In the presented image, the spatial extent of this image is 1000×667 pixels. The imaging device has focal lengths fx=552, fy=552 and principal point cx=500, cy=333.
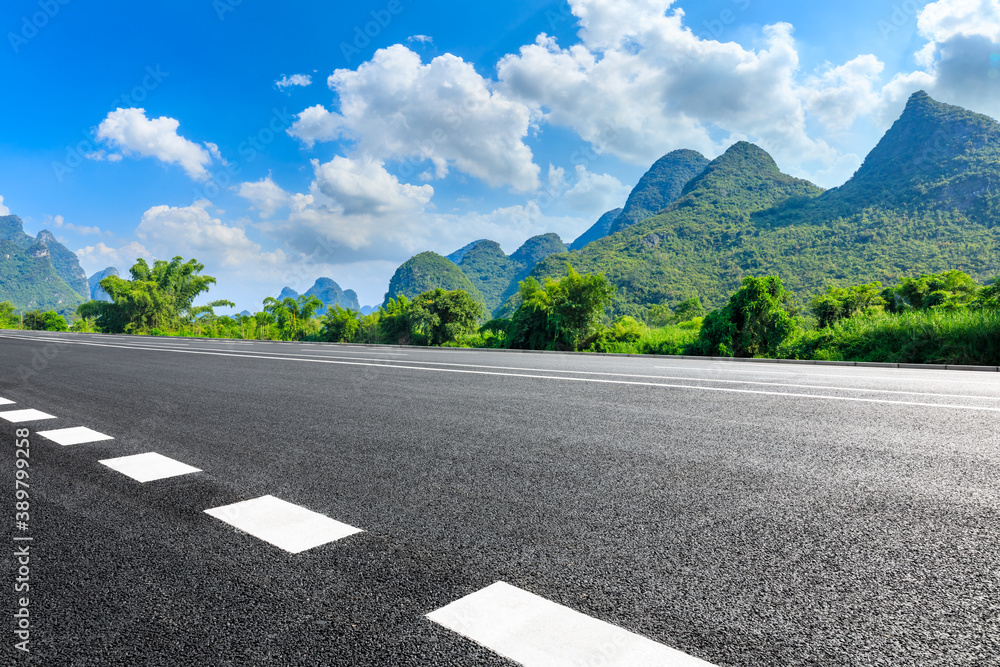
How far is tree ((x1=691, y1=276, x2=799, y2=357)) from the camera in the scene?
14.5m

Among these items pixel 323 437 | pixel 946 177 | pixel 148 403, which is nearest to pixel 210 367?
pixel 148 403

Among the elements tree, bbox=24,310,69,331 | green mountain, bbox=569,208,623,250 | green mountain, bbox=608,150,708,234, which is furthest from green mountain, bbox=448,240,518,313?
tree, bbox=24,310,69,331

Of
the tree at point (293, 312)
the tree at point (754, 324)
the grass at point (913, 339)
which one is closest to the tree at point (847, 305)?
the tree at point (754, 324)

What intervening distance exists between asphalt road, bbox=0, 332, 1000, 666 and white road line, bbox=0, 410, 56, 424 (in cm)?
Answer: 29

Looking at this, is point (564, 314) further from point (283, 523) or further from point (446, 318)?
point (283, 523)

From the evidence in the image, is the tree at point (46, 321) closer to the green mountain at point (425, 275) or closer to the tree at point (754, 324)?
the green mountain at point (425, 275)

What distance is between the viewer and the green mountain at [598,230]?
186 metres

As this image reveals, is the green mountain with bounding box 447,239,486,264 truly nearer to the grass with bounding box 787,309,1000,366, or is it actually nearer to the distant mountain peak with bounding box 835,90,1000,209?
the distant mountain peak with bounding box 835,90,1000,209

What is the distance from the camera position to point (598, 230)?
189500mm

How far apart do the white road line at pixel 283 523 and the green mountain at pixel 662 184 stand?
529 ft

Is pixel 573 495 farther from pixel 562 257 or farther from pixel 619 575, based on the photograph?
pixel 562 257

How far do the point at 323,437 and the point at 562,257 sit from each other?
8605 centimetres

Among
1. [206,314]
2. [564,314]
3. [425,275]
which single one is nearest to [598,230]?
[425,275]

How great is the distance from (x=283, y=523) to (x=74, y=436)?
103 inches
